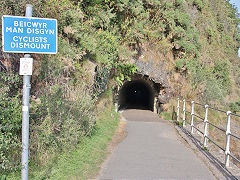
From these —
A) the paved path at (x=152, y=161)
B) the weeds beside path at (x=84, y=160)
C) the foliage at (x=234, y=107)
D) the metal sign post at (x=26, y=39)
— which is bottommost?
the paved path at (x=152, y=161)

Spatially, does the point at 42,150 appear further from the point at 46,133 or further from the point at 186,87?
the point at 186,87

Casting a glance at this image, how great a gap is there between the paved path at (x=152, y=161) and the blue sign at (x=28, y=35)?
Answer: 2746 mm

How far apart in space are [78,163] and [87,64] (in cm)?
372

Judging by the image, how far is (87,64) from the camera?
7.66m

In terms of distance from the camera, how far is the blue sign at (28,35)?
126 inches

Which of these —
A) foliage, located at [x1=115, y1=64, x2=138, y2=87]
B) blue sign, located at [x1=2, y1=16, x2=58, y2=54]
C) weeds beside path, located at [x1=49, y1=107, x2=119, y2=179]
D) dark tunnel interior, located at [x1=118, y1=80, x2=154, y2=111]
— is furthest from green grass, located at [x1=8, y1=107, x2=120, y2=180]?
dark tunnel interior, located at [x1=118, y1=80, x2=154, y2=111]

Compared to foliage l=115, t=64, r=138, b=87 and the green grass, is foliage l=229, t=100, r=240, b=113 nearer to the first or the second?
foliage l=115, t=64, r=138, b=87

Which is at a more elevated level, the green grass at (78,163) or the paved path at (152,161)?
the green grass at (78,163)

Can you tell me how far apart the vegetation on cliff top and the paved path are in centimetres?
117

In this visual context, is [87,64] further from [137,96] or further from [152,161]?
[137,96]

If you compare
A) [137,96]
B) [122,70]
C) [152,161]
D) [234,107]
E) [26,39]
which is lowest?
[152,161]

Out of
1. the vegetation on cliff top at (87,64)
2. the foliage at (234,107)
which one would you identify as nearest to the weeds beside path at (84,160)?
the vegetation on cliff top at (87,64)

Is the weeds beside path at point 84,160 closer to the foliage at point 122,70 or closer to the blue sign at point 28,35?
the blue sign at point 28,35

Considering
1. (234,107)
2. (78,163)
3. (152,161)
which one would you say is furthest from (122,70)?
(234,107)
